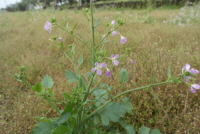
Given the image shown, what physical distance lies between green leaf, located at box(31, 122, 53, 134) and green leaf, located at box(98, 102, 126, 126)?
41 cm

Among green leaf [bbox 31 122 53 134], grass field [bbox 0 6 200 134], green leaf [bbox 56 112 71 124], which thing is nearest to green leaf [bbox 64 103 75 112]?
green leaf [bbox 56 112 71 124]

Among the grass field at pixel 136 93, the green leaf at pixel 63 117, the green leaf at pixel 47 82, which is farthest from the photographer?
the grass field at pixel 136 93

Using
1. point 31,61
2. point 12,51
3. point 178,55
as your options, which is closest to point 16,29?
point 12,51

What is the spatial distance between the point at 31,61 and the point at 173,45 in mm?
3165

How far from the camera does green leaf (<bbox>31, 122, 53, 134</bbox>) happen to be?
1.07 m

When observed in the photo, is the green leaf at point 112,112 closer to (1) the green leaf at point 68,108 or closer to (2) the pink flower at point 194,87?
(1) the green leaf at point 68,108

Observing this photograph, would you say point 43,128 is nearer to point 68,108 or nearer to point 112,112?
point 68,108

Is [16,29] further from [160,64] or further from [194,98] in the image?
Result: [194,98]

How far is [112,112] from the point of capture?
46.5 inches

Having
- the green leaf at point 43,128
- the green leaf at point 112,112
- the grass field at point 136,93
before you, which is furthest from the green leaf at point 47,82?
the grass field at point 136,93

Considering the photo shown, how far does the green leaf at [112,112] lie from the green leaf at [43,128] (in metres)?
0.41

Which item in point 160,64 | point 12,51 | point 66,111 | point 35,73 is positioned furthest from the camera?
point 12,51

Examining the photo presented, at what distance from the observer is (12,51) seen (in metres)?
3.64

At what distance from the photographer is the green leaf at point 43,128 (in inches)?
42.2
